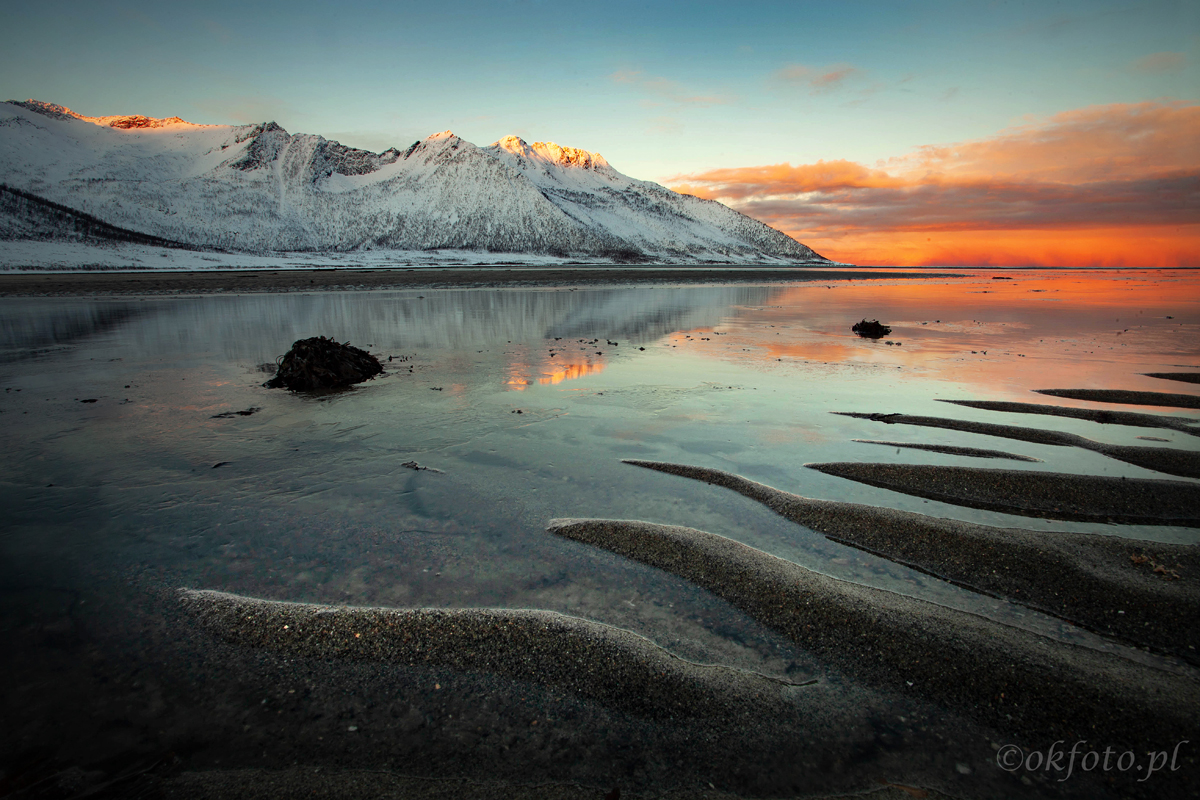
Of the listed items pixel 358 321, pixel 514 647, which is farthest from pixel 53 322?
pixel 514 647

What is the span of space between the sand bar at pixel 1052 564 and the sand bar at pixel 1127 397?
612 cm

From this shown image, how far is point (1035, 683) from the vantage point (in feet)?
9.89

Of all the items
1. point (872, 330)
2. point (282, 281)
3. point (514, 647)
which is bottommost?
point (514, 647)

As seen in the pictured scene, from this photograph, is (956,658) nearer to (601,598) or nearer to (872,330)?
(601,598)

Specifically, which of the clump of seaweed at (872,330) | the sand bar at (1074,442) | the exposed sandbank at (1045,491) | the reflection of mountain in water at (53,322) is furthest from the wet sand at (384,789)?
the reflection of mountain in water at (53,322)

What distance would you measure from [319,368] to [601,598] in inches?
358

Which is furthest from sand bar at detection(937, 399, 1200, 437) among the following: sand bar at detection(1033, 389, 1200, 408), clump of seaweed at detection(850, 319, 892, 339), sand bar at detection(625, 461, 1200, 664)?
clump of seaweed at detection(850, 319, 892, 339)

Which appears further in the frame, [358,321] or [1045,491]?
[358,321]

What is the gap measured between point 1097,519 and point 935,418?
3.25 m

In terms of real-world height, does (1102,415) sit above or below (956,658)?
above

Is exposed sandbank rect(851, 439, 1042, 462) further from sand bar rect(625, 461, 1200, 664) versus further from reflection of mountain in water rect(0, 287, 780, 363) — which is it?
reflection of mountain in water rect(0, 287, 780, 363)

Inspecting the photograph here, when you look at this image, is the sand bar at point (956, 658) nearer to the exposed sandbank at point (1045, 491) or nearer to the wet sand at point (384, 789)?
the wet sand at point (384, 789)

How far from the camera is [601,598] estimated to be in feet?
12.7

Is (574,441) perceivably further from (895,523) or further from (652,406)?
(895,523)
